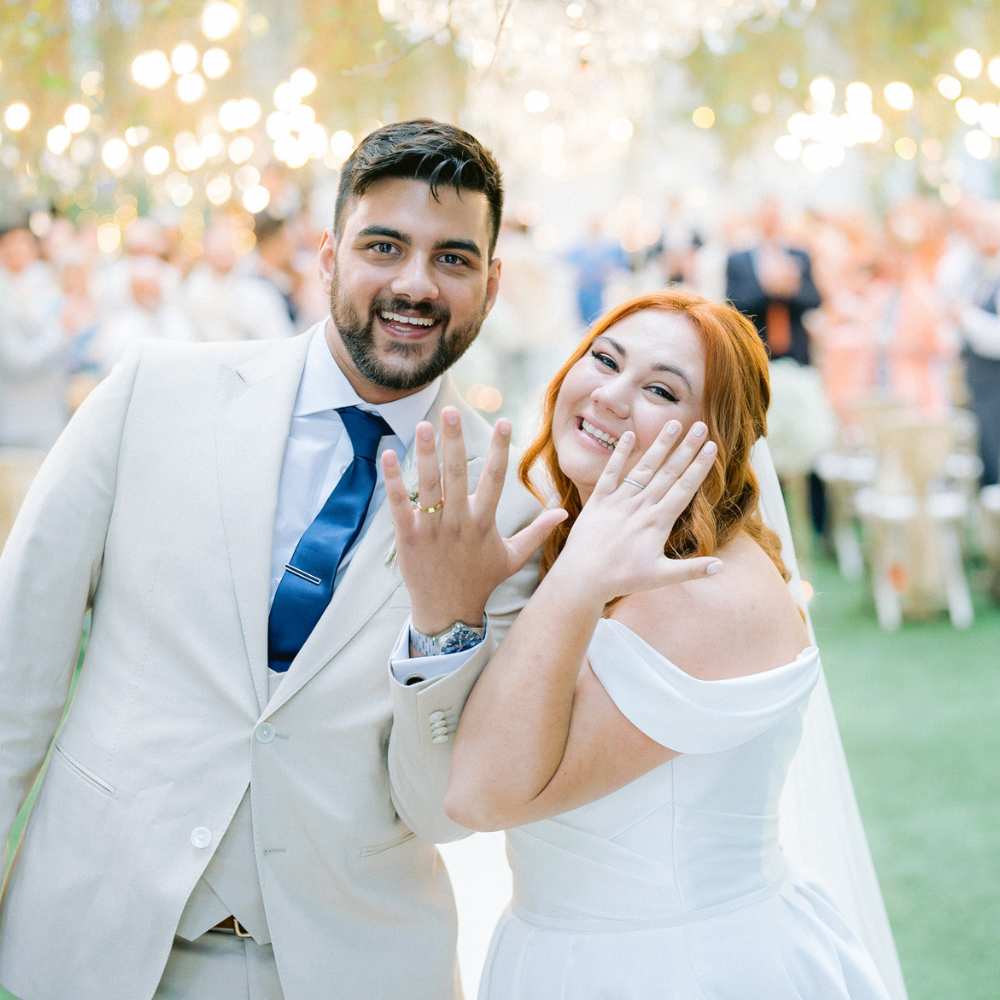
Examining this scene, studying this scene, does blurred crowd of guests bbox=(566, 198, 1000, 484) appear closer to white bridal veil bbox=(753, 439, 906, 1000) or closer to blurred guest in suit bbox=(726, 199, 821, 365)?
blurred guest in suit bbox=(726, 199, 821, 365)

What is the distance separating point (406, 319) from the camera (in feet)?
5.67

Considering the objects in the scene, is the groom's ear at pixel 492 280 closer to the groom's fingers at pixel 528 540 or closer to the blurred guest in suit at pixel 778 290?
the groom's fingers at pixel 528 540

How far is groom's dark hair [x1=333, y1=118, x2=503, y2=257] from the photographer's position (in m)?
1.72

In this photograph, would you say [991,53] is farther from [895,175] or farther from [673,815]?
[895,175]

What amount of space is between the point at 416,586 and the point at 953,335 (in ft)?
27.2

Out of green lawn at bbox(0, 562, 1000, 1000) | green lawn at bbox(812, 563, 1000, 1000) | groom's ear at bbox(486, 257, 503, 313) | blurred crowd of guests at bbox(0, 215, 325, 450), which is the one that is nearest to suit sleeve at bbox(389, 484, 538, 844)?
groom's ear at bbox(486, 257, 503, 313)

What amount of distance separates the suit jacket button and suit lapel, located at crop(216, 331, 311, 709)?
17 cm

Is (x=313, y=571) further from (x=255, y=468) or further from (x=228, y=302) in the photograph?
(x=228, y=302)

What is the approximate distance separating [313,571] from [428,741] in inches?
11.4

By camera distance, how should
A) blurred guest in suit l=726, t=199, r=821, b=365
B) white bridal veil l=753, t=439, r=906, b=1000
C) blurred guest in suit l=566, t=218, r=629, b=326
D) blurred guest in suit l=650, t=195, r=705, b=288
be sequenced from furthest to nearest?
1. blurred guest in suit l=566, t=218, r=629, b=326
2. blurred guest in suit l=650, t=195, r=705, b=288
3. blurred guest in suit l=726, t=199, r=821, b=365
4. white bridal veil l=753, t=439, r=906, b=1000

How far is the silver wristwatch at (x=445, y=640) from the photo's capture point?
5.08ft

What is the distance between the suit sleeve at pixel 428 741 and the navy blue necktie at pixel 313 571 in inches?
7.4

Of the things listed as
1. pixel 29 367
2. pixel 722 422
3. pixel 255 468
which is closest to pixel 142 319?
pixel 29 367

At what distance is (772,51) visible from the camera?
22.7ft
